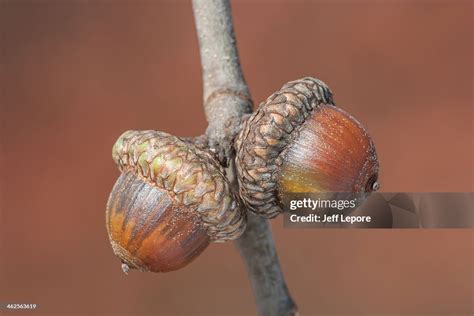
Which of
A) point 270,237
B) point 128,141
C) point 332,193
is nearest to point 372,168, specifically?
point 332,193

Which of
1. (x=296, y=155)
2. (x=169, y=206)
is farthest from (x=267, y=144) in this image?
(x=169, y=206)

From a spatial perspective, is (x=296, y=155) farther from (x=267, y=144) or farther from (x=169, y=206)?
(x=169, y=206)

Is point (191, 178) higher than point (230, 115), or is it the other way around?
point (230, 115)
